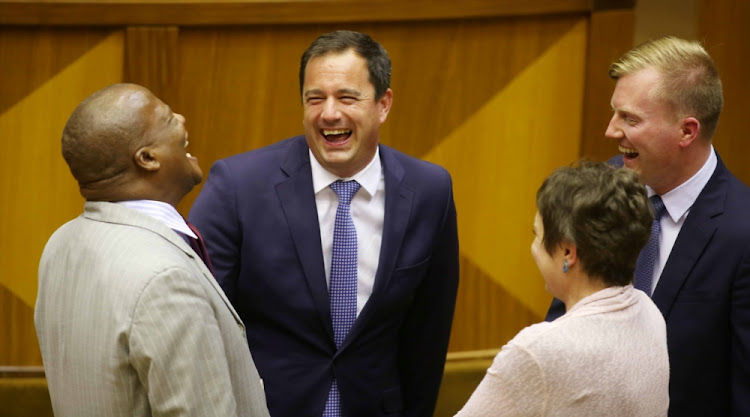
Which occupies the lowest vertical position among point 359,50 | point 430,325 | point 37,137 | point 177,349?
point 430,325

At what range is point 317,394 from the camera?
2.39 m

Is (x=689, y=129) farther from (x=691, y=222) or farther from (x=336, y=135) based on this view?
(x=336, y=135)

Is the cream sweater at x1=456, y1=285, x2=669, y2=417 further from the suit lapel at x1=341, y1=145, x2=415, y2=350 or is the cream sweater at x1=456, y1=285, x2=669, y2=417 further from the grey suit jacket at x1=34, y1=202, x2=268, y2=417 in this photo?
the suit lapel at x1=341, y1=145, x2=415, y2=350

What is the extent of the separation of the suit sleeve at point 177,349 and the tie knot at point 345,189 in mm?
803

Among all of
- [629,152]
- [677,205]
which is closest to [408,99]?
[629,152]

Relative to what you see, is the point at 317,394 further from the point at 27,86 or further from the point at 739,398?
the point at 27,86

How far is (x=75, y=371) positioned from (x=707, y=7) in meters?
2.63

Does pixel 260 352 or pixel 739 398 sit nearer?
pixel 739 398

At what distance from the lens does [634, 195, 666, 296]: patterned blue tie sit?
2168 millimetres

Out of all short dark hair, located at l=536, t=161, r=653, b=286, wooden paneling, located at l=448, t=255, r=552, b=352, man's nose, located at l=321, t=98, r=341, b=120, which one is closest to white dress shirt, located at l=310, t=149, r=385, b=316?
man's nose, located at l=321, t=98, r=341, b=120

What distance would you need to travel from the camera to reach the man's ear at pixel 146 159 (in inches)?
69.0

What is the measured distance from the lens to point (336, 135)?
2432mm

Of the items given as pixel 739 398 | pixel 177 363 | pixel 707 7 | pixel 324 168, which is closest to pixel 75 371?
pixel 177 363

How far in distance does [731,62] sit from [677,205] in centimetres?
146
